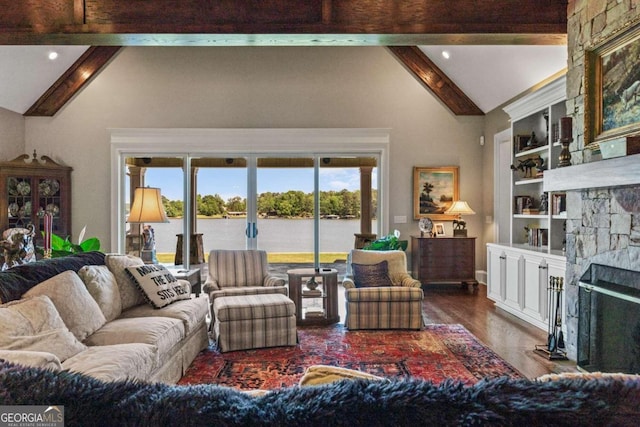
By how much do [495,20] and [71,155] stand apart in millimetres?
6196

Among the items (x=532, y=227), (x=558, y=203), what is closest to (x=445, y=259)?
(x=532, y=227)

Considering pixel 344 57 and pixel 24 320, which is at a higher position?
pixel 344 57

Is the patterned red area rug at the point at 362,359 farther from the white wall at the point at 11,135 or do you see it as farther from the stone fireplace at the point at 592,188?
the white wall at the point at 11,135

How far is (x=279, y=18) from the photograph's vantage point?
3.80m

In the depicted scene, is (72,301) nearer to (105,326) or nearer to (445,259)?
(105,326)

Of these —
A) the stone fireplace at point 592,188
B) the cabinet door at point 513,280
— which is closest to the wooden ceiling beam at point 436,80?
the cabinet door at point 513,280

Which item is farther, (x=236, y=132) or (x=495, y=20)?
(x=236, y=132)

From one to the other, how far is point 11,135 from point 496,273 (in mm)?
7101

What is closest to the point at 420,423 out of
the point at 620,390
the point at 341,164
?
the point at 620,390

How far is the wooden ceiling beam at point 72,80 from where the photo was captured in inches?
260

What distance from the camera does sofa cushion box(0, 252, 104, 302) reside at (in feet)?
8.13

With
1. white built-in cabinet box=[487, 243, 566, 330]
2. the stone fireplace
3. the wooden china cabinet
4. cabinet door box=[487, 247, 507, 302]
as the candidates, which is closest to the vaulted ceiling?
the stone fireplace

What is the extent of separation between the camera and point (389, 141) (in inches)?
275

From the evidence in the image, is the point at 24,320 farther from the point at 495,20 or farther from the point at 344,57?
the point at 344,57
